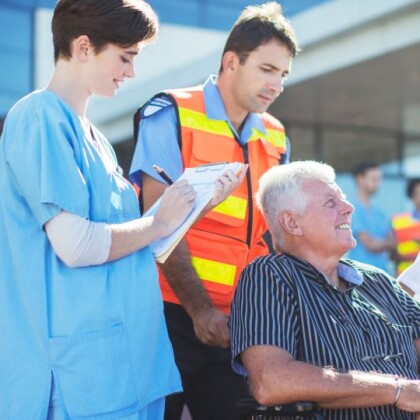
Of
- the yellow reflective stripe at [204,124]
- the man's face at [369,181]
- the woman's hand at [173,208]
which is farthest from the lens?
the man's face at [369,181]

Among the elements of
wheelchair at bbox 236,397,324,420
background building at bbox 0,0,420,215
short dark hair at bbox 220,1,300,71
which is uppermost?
background building at bbox 0,0,420,215

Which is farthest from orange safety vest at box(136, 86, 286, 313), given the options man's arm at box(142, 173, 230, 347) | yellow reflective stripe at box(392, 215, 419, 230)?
yellow reflective stripe at box(392, 215, 419, 230)

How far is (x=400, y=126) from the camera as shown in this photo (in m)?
15.3

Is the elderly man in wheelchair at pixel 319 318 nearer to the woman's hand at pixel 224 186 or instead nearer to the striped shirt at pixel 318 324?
the striped shirt at pixel 318 324

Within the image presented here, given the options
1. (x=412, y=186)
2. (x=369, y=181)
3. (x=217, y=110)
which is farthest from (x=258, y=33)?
(x=412, y=186)

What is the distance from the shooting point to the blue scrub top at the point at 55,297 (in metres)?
2.47

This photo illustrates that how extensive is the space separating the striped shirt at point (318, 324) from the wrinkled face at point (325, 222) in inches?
3.8

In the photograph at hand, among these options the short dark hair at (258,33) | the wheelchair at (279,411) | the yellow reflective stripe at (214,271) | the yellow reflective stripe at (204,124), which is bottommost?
the wheelchair at (279,411)

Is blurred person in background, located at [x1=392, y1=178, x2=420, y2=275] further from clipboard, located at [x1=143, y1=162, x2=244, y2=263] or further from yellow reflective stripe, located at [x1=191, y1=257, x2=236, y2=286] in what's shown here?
clipboard, located at [x1=143, y1=162, x2=244, y2=263]

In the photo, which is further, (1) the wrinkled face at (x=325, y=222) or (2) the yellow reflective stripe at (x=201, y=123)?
(2) the yellow reflective stripe at (x=201, y=123)

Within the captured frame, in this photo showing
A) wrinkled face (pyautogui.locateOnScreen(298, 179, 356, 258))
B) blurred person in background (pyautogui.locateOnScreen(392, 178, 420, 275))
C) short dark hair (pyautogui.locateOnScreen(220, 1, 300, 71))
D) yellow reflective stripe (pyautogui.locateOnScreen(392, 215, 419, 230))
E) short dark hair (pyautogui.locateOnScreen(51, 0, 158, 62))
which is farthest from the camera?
yellow reflective stripe (pyautogui.locateOnScreen(392, 215, 419, 230))

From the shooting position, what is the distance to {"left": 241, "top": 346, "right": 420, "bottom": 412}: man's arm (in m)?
2.82

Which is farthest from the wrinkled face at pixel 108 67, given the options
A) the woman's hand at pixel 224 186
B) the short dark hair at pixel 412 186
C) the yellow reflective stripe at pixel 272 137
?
the short dark hair at pixel 412 186

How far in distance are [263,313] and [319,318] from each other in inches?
8.1
